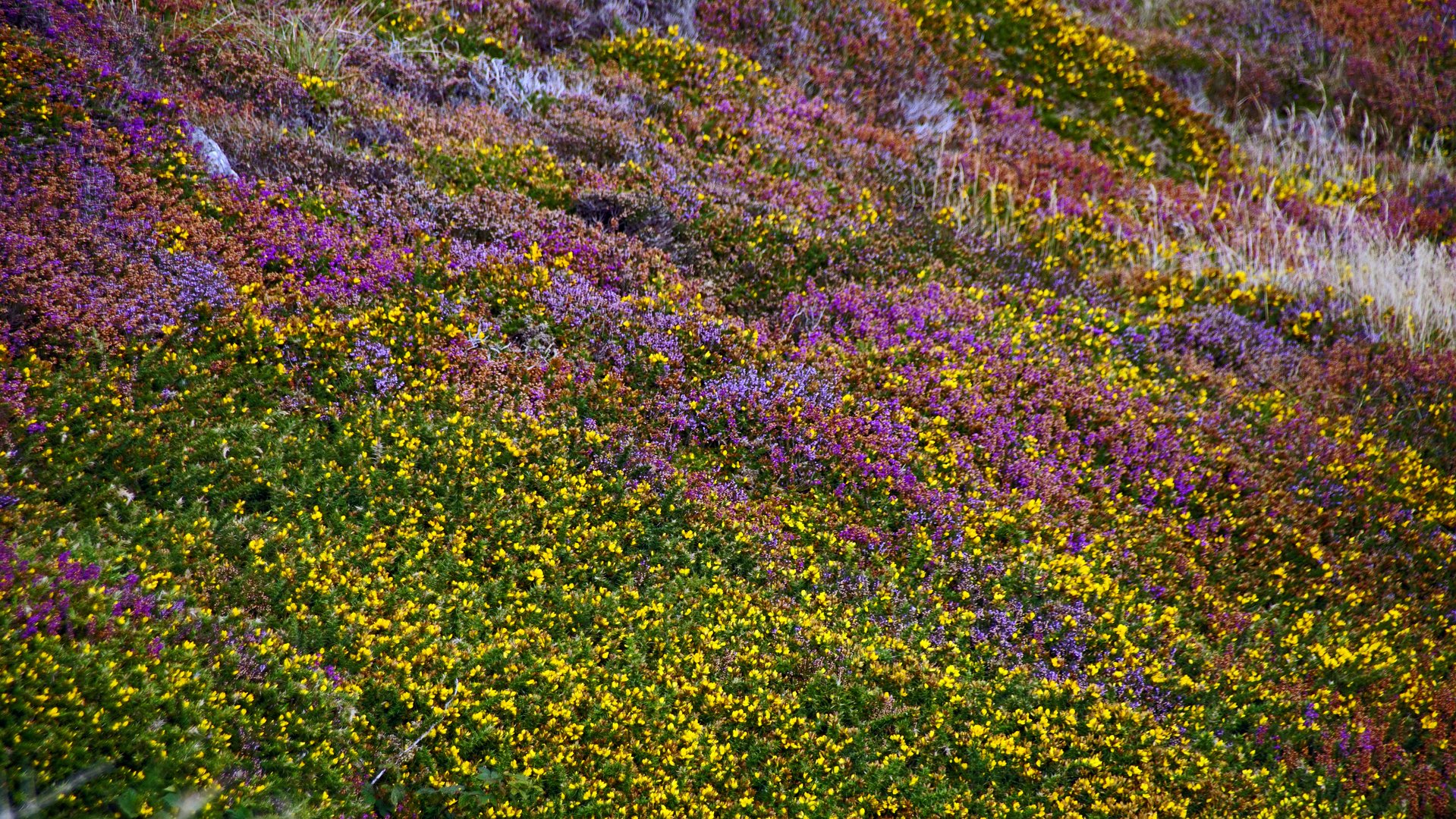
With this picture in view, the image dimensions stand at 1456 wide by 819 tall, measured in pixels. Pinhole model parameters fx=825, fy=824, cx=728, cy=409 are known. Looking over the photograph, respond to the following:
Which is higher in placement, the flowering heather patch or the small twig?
the flowering heather patch

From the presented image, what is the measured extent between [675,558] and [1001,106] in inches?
361

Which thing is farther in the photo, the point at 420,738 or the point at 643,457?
the point at 643,457

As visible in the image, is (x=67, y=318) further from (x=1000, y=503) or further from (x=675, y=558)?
(x=1000, y=503)

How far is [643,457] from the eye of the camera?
20.4ft

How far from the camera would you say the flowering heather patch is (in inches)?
179

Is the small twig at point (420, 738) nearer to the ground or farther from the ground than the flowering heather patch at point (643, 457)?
nearer to the ground

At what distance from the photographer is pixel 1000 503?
6594mm

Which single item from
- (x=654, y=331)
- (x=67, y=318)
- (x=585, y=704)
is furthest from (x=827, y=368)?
(x=67, y=318)

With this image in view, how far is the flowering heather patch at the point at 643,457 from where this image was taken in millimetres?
4547

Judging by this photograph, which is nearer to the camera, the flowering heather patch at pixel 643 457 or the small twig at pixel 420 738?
the small twig at pixel 420 738

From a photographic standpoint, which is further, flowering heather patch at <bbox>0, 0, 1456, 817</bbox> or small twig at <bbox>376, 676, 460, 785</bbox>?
flowering heather patch at <bbox>0, 0, 1456, 817</bbox>

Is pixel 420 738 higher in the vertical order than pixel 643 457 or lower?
lower

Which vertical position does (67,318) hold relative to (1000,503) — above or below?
above

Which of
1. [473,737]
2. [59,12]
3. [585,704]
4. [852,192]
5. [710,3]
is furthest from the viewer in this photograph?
[710,3]
